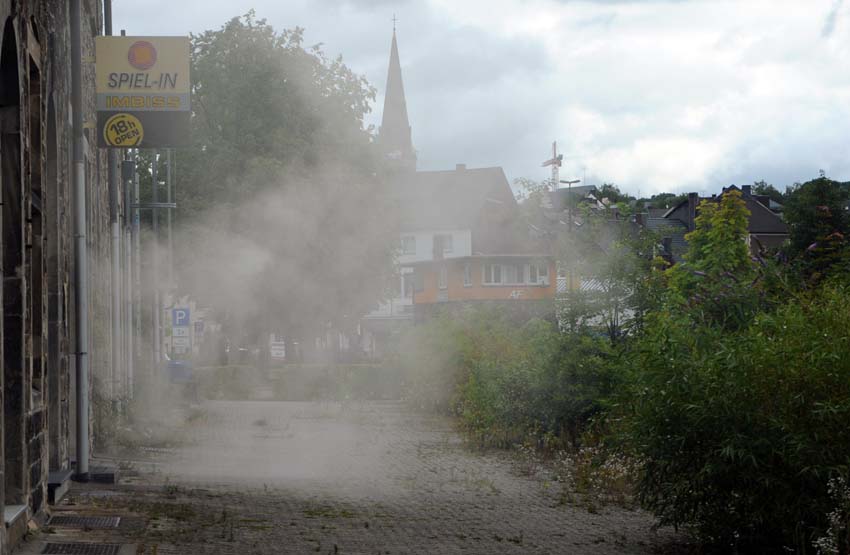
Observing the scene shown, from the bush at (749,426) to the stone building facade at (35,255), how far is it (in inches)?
167

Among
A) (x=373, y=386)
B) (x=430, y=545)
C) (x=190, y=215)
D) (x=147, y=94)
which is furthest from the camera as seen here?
(x=373, y=386)

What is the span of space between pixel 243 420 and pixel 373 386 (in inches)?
245

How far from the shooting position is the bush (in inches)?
292

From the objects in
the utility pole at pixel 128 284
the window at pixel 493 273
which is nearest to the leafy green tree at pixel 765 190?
the window at pixel 493 273

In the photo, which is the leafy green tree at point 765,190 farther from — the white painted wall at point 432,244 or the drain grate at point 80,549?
the drain grate at point 80,549

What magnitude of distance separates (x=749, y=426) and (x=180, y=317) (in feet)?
91.7

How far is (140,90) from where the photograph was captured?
13711 millimetres

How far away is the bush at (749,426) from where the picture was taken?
741 centimetres

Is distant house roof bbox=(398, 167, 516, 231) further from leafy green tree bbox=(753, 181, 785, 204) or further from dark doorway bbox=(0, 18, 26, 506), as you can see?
leafy green tree bbox=(753, 181, 785, 204)

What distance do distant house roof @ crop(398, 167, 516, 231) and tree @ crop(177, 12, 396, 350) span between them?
363 centimetres

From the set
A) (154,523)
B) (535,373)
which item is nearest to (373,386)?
(535,373)

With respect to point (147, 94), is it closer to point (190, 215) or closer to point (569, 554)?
point (569, 554)

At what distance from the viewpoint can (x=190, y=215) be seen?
80.3 ft

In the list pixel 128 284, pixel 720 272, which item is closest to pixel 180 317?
pixel 128 284
